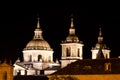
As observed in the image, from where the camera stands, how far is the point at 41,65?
143 metres

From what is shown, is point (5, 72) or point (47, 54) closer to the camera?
point (5, 72)

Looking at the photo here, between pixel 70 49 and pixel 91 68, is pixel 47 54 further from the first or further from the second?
pixel 91 68

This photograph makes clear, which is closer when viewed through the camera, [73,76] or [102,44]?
[73,76]

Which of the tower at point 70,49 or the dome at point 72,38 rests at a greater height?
the dome at point 72,38

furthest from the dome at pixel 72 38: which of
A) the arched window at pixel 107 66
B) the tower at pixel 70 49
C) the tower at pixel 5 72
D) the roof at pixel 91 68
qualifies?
the arched window at pixel 107 66

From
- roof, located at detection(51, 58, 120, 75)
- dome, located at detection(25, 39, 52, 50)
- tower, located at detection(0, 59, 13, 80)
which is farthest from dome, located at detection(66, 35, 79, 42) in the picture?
tower, located at detection(0, 59, 13, 80)

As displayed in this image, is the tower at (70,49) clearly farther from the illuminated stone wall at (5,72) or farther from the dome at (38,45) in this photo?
the illuminated stone wall at (5,72)

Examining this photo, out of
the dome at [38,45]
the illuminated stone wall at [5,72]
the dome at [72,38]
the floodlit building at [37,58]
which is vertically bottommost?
the illuminated stone wall at [5,72]

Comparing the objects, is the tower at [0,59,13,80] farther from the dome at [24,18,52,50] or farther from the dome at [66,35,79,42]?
the dome at [24,18,52,50]

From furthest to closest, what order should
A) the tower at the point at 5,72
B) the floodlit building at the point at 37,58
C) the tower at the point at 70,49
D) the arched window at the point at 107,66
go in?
the floodlit building at the point at 37,58
the tower at the point at 70,49
the tower at the point at 5,72
the arched window at the point at 107,66

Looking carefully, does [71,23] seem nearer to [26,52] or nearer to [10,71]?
[26,52]

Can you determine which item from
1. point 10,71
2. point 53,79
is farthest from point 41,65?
point 53,79

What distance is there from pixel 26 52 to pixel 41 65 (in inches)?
117

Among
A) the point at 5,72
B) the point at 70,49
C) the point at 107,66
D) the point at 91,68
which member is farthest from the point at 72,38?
the point at 107,66
